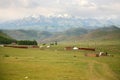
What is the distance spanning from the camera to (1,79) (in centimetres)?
3841

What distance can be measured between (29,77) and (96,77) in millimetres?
9349

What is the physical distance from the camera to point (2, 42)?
6590 inches

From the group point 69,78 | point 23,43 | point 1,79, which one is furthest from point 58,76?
point 23,43

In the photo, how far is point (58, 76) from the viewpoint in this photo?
143 feet

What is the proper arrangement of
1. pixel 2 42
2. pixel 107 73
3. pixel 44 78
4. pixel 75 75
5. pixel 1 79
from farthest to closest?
pixel 2 42, pixel 107 73, pixel 75 75, pixel 44 78, pixel 1 79

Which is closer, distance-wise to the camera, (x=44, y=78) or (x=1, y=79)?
(x=1, y=79)

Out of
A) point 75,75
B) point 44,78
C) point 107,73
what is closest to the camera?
point 44,78

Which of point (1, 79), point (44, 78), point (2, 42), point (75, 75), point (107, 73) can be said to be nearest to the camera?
point (1, 79)

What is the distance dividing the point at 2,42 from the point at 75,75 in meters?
127

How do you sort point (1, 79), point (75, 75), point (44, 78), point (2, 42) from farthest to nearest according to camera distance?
point (2, 42) < point (75, 75) < point (44, 78) < point (1, 79)

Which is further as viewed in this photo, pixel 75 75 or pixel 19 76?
pixel 75 75

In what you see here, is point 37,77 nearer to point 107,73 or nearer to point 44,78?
point 44,78

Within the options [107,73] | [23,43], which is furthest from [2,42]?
[107,73]

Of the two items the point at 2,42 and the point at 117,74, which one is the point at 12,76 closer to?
the point at 117,74
